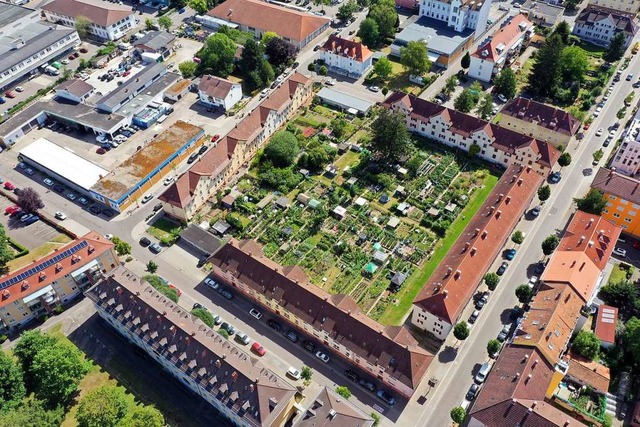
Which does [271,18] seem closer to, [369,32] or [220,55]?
[220,55]

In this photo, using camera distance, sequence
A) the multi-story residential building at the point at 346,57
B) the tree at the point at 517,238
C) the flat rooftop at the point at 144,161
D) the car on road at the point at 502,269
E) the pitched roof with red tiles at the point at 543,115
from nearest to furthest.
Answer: the car on road at the point at 502,269, the tree at the point at 517,238, the flat rooftop at the point at 144,161, the pitched roof with red tiles at the point at 543,115, the multi-story residential building at the point at 346,57

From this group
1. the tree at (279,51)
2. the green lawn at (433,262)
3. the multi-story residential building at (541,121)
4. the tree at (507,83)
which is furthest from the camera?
the tree at (279,51)

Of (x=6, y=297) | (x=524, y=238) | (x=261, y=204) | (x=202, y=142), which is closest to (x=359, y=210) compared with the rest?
(x=261, y=204)

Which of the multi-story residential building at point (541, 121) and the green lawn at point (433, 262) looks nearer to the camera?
the green lawn at point (433, 262)

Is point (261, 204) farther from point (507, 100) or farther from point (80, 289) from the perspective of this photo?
point (507, 100)

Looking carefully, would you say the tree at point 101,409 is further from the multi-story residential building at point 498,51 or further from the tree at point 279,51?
the multi-story residential building at point 498,51

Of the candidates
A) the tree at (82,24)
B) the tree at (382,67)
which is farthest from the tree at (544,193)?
the tree at (82,24)
